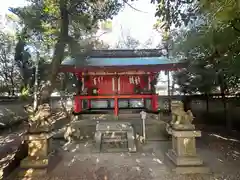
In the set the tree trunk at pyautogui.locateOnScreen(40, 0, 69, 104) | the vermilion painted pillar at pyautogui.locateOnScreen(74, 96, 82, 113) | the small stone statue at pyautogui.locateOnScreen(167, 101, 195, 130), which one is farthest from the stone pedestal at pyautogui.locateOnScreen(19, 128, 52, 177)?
the vermilion painted pillar at pyautogui.locateOnScreen(74, 96, 82, 113)

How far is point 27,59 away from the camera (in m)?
15.1

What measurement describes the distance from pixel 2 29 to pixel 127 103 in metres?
10.8

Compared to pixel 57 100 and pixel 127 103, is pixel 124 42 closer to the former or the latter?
→ pixel 57 100

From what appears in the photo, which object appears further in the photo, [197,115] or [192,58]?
[197,115]

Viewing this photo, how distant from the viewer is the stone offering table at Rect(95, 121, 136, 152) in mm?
7773

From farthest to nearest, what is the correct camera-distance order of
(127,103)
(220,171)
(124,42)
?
(124,42)
(127,103)
(220,171)

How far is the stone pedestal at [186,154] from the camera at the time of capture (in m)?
5.23

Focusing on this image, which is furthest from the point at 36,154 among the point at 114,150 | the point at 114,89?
the point at 114,89

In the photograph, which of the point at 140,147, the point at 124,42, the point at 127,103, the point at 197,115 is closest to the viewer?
the point at 140,147

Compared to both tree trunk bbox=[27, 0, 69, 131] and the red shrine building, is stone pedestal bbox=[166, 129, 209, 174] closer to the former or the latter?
tree trunk bbox=[27, 0, 69, 131]

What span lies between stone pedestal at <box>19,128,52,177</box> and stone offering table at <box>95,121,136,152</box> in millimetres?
2265

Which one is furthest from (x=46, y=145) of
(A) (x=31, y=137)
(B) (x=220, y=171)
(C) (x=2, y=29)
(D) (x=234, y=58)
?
(C) (x=2, y=29)

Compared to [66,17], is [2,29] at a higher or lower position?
higher

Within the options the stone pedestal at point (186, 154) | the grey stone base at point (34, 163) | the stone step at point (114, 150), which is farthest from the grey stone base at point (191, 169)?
the grey stone base at point (34, 163)
